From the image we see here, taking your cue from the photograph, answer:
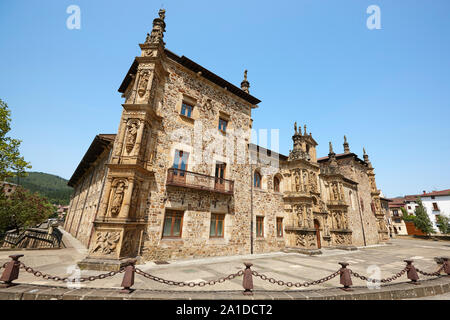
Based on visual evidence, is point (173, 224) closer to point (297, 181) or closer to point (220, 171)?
point (220, 171)

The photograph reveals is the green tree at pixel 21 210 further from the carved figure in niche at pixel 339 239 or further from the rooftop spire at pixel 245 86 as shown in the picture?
the carved figure in niche at pixel 339 239

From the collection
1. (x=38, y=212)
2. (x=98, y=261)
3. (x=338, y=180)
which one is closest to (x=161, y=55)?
(x=98, y=261)

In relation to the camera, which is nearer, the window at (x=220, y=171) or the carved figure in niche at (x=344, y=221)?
the window at (x=220, y=171)

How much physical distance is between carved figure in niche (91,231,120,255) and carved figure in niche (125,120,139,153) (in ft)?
11.7

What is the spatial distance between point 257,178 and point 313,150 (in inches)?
353

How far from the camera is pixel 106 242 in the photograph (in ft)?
24.0

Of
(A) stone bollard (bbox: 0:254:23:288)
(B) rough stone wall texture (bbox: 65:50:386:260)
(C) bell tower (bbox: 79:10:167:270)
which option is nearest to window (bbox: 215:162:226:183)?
(B) rough stone wall texture (bbox: 65:50:386:260)

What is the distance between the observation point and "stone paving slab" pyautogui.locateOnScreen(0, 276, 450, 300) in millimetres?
4297

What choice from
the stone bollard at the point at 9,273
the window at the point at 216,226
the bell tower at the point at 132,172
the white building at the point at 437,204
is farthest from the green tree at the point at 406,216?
the stone bollard at the point at 9,273

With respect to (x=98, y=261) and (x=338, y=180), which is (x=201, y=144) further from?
(x=338, y=180)

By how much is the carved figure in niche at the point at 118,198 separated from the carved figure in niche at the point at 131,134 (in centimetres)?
161

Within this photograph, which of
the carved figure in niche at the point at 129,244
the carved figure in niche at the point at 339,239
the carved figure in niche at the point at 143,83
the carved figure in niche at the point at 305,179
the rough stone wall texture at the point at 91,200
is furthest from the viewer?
the carved figure in niche at the point at 339,239

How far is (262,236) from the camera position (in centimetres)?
1388

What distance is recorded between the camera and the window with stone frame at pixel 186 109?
11625 mm
